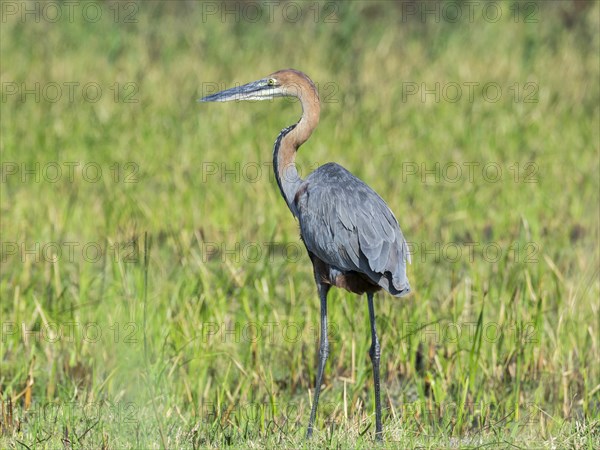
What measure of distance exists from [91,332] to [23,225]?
160 centimetres

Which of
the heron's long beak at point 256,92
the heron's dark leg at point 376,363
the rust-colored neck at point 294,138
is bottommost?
the heron's dark leg at point 376,363

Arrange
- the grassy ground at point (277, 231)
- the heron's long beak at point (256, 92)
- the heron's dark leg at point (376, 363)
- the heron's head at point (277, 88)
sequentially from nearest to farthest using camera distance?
the heron's dark leg at point (376, 363) < the grassy ground at point (277, 231) < the heron's head at point (277, 88) < the heron's long beak at point (256, 92)

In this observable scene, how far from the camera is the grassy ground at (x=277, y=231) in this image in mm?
4840

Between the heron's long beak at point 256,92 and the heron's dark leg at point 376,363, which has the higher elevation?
the heron's long beak at point 256,92

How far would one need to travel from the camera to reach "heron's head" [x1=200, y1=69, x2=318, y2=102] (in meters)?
4.94

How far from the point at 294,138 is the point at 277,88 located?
0.26 m

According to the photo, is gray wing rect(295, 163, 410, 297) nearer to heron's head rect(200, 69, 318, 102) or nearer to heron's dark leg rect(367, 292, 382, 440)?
heron's dark leg rect(367, 292, 382, 440)

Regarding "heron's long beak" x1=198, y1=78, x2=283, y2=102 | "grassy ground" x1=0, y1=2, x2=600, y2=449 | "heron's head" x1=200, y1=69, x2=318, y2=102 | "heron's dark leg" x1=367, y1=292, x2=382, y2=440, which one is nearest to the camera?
"heron's dark leg" x1=367, y1=292, x2=382, y2=440

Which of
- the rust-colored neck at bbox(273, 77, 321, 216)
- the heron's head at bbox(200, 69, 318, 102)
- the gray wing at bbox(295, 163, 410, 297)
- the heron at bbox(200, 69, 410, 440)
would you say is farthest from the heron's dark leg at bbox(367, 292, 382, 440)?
the heron's head at bbox(200, 69, 318, 102)

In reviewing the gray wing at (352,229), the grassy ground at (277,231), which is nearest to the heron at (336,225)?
the gray wing at (352,229)

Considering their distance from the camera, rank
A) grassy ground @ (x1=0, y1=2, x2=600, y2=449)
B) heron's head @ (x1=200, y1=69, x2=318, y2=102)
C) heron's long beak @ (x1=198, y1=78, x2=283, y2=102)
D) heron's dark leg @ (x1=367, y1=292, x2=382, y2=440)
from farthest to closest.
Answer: heron's long beak @ (x1=198, y1=78, x2=283, y2=102) < heron's head @ (x1=200, y1=69, x2=318, y2=102) < grassy ground @ (x1=0, y1=2, x2=600, y2=449) < heron's dark leg @ (x1=367, y1=292, x2=382, y2=440)

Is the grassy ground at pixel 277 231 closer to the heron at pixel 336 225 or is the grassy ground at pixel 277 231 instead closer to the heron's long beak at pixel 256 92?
the heron at pixel 336 225

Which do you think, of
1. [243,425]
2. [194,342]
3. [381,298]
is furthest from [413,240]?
[243,425]

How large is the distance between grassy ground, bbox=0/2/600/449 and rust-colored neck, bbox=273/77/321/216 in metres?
0.73
